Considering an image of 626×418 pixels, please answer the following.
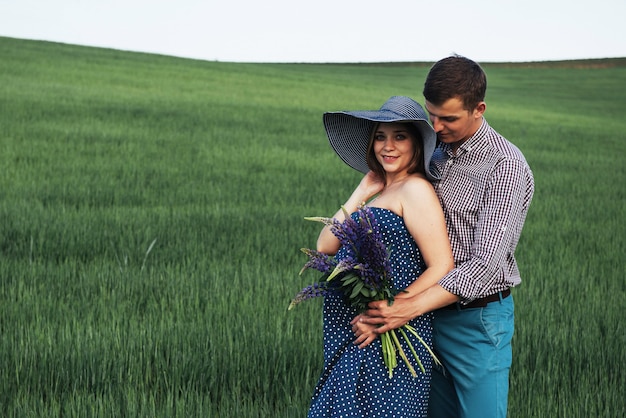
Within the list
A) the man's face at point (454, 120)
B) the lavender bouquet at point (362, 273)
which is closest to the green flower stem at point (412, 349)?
the lavender bouquet at point (362, 273)

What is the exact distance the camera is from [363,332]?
7.73 ft

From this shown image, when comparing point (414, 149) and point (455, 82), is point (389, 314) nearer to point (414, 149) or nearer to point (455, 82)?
A: point (414, 149)

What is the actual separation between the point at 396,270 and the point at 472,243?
238 mm

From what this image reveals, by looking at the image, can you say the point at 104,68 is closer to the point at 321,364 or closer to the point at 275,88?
the point at 275,88

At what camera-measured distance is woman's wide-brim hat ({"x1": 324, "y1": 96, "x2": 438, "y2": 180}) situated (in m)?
2.38

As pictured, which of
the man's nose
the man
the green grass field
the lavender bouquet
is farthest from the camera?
the green grass field

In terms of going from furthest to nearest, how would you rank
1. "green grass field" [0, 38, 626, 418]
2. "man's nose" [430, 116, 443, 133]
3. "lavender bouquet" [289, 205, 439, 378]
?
"green grass field" [0, 38, 626, 418] < "man's nose" [430, 116, 443, 133] < "lavender bouquet" [289, 205, 439, 378]

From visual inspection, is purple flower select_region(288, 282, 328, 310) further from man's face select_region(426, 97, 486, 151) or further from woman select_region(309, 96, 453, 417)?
man's face select_region(426, 97, 486, 151)

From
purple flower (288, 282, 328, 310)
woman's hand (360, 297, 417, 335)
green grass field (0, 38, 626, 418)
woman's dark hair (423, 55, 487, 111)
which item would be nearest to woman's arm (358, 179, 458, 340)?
woman's hand (360, 297, 417, 335)

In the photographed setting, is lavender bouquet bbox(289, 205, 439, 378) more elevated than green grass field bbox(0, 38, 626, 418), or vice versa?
lavender bouquet bbox(289, 205, 439, 378)

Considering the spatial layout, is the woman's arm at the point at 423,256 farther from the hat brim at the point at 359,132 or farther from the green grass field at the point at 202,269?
the green grass field at the point at 202,269

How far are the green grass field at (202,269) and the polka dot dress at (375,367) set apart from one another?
35.7 inches

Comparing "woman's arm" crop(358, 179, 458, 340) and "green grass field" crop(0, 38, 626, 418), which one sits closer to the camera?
"woman's arm" crop(358, 179, 458, 340)

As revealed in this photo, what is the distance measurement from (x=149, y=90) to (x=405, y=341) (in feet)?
68.2
